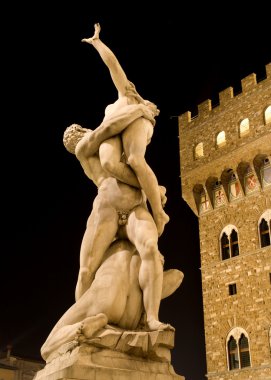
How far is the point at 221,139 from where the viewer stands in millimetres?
26953

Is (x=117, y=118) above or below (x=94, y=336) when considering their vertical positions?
above

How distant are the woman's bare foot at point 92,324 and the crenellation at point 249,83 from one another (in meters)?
23.9

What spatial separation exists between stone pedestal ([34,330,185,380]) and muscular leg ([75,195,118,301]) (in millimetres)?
596

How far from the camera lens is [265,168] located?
25.0m

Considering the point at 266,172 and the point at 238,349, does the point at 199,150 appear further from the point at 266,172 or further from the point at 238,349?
the point at 238,349

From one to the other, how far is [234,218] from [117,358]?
22306 mm

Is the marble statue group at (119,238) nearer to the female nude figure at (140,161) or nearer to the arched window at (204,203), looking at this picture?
the female nude figure at (140,161)

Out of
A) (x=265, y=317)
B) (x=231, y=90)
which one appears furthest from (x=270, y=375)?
(x=231, y=90)

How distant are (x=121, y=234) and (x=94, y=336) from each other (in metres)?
0.96

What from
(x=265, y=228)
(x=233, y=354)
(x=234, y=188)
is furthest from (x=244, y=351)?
(x=234, y=188)

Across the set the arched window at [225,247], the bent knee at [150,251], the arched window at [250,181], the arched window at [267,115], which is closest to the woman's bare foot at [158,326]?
the bent knee at [150,251]

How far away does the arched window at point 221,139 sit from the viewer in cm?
2673

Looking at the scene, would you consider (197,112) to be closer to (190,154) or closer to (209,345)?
(190,154)

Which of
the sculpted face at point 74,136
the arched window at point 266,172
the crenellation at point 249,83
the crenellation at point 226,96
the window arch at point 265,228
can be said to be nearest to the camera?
the sculpted face at point 74,136
